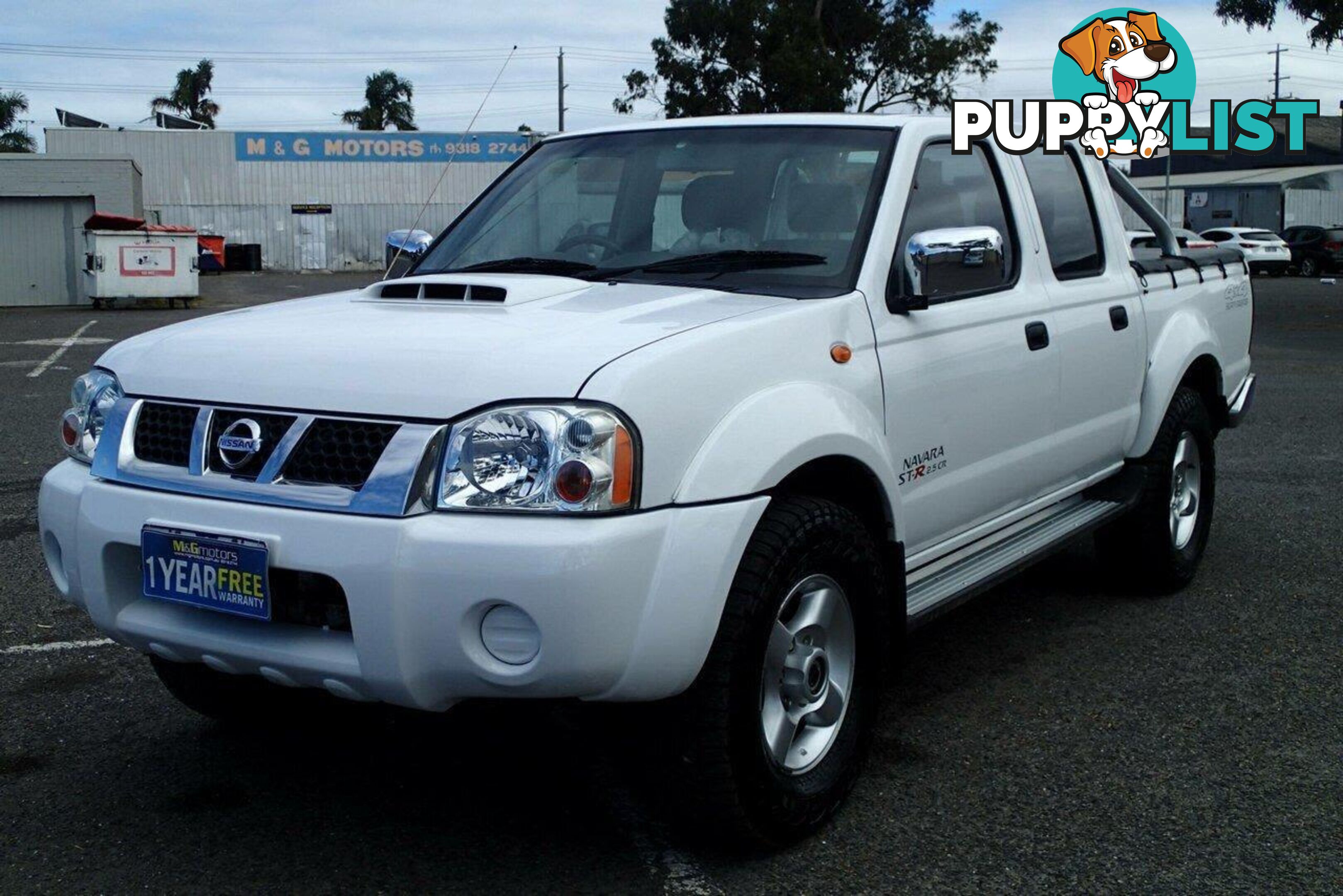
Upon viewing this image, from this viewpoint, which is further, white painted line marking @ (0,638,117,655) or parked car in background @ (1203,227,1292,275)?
parked car in background @ (1203,227,1292,275)

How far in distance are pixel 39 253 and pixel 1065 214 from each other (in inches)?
1150

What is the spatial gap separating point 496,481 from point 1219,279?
4.27 meters

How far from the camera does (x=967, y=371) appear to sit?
4074mm

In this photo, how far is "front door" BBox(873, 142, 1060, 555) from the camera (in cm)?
382

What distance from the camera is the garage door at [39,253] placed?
29938 millimetres

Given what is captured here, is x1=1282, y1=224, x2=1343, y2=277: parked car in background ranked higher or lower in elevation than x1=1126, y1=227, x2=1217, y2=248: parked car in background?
higher

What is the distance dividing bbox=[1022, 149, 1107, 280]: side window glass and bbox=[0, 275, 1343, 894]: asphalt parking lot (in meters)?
1.31

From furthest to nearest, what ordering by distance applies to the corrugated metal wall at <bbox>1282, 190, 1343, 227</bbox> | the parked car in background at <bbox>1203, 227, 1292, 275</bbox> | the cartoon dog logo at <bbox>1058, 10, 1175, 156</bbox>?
the corrugated metal wall at <bbox>1282, 190, 1343, 227</bbox>
the parked car in background at <bbox>1203, 227, 1292, 275</bbox>
the cartoon dog logo at <bbox>1058, 10, 1175, 156</bbox>

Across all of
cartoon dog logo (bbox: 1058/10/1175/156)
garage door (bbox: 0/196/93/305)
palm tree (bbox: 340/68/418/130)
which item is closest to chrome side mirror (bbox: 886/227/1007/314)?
cartoon dog logo (bbox: 1058/10/1175/156)

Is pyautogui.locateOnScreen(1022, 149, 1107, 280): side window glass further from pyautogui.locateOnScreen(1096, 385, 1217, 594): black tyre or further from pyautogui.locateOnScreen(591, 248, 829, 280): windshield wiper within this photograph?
pyautogui.locateOnScreen(591, 248, 829, 280): windshield wiper

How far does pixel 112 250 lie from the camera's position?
26.9 m

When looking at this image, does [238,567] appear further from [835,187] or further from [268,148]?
[268,148]

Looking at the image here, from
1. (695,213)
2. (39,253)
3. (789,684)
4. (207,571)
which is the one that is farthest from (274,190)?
(789,684)

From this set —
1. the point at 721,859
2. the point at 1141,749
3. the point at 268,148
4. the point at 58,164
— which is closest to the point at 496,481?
the point at 721,859
